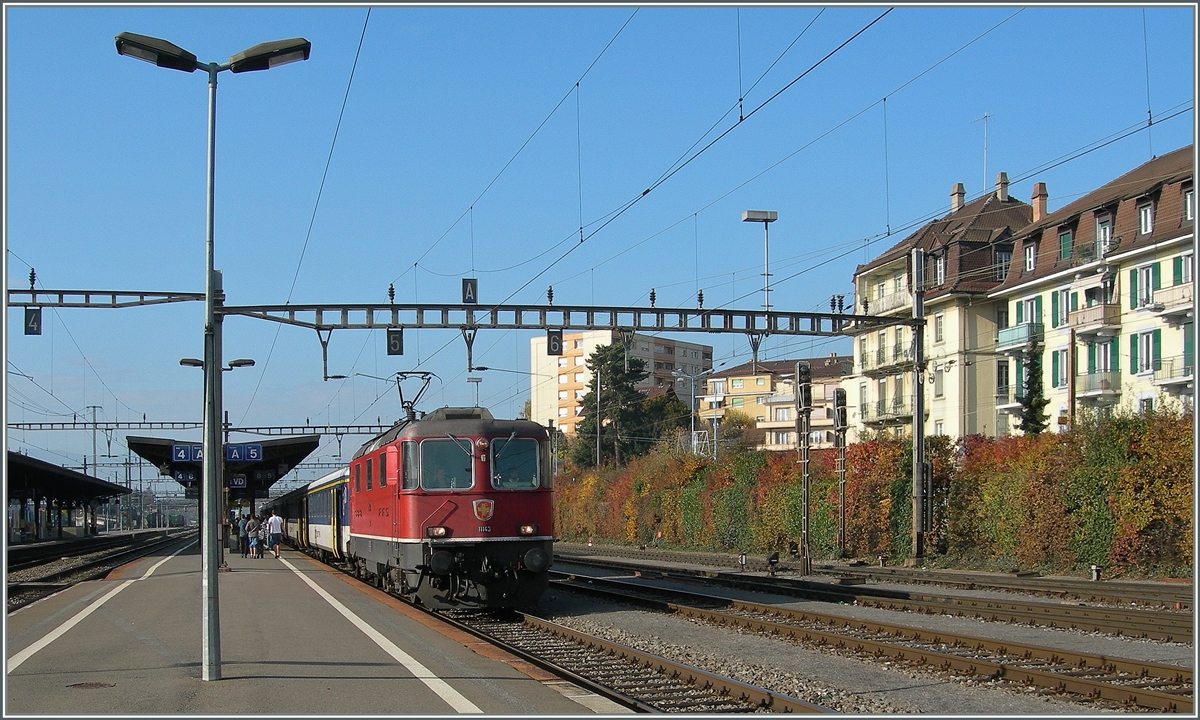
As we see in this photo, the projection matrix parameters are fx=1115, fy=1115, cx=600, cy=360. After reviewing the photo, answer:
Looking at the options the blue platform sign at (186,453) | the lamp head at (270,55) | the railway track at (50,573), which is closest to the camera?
the lamp head at (270,55)

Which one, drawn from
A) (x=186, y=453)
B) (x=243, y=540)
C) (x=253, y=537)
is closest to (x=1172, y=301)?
(x=253, y=537)

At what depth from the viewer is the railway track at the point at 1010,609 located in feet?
44.8

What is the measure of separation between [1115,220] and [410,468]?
104 feet

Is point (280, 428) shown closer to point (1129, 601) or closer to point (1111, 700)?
point (1129, 601)

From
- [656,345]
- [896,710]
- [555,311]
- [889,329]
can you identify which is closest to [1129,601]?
[896,710]

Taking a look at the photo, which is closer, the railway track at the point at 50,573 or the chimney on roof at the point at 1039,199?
the railway track at the point at 50,573

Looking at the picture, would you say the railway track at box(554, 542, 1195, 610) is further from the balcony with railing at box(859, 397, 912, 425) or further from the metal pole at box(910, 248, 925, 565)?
the balcony with railing at box(859, 397, 912, 425)

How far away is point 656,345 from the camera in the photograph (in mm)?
106625

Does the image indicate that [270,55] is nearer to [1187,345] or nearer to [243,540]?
[243,540]

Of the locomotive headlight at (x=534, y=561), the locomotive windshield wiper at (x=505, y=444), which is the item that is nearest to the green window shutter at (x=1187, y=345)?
the locomotive windshield wiper at (x=505, y=444)

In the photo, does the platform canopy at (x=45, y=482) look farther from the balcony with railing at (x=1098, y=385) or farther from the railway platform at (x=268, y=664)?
the balcony with railing at (x=1098, y=385)

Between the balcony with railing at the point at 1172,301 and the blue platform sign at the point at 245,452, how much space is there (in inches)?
1251

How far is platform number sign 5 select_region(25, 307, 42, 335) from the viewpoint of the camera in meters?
25.2

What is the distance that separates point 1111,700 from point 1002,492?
17786 millimetres
